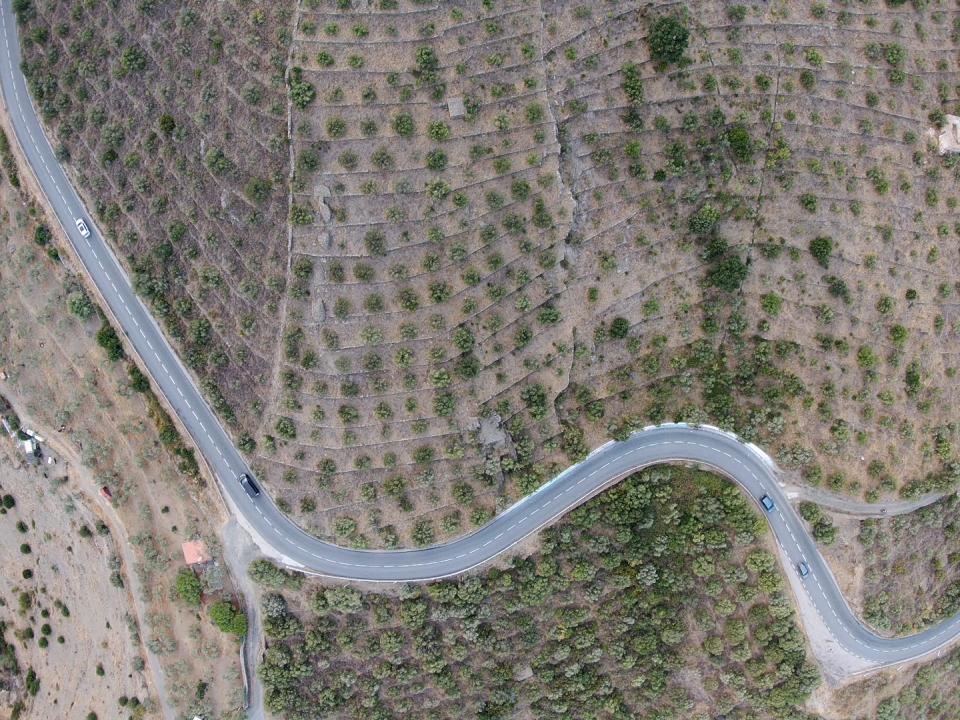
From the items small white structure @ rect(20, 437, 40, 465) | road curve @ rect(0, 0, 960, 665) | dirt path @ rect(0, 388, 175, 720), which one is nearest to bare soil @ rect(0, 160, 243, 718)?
dirt path @ rect(0, 388, 175, 720)

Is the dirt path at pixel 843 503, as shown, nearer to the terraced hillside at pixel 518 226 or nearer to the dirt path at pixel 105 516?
the terraced hillside at pixel 518 226

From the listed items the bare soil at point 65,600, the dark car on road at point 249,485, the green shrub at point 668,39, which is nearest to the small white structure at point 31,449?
the bare soil at point 65,600

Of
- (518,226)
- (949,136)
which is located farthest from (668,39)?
(949,136)

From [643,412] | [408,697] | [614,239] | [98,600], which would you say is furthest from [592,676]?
[98,600]

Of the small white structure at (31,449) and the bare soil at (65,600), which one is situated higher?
the small white structure at (31,449)

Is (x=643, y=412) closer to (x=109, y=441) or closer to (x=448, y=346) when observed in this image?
(x=448, y=346)

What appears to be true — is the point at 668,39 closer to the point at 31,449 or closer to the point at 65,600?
the point at 31,449
